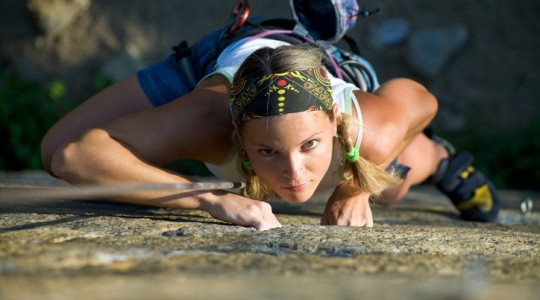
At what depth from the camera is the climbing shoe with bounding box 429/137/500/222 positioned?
3.49m

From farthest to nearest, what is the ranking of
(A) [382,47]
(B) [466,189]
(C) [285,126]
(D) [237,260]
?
(A) [382,47] → (B) [466,189] → (C) [285,126] → (D) [237,260]

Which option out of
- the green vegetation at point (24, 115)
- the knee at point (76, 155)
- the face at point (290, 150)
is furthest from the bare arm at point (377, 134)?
the green vegetation at point (24, 115)

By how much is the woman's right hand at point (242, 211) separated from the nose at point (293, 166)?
128 millimetres

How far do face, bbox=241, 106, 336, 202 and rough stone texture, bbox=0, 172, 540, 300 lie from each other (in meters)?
0.15

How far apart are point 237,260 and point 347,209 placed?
3.36 feet

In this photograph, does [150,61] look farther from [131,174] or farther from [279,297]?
[279,297]

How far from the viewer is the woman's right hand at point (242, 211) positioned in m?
2.36

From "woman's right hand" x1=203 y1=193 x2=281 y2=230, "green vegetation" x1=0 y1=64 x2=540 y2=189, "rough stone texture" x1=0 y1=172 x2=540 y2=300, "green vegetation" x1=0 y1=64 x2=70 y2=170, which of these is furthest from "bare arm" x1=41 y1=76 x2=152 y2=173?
"green vegetation" x1=0 y1=64 x2=70 y2=170

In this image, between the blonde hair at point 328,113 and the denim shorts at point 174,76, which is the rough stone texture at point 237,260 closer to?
the blonde hair at point 328,113

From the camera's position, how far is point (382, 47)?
220 inches

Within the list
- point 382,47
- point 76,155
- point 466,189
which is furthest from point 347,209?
point 382,47

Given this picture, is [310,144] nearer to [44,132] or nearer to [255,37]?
[255,37]

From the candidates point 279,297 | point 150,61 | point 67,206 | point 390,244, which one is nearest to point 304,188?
point 390,244

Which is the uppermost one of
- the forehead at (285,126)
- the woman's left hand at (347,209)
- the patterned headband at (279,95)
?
the patterned headband at (279,95)
